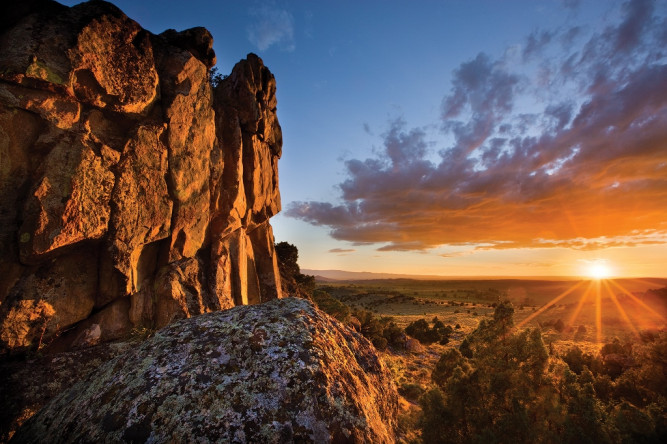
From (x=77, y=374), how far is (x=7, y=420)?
1.60m

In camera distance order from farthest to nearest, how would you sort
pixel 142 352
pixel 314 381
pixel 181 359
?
pixel 142 352 → pixel 181 359 → pixel 314 381

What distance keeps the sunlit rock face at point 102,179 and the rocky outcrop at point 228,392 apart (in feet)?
32.7

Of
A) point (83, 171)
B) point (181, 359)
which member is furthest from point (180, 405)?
point (83, 171)

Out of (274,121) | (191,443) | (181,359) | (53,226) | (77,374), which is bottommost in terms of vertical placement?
(77,374)

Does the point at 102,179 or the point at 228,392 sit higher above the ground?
the point at 102,179

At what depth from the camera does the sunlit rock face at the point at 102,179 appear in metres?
10.8

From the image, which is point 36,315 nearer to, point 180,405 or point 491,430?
point 180,405

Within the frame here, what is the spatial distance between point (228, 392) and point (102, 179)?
1283 centimetres

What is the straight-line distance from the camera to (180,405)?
350 cm

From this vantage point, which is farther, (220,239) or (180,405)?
(220,239)

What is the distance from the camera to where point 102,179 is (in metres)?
12.5

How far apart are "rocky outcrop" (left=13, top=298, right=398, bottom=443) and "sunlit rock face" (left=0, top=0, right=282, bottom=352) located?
995 cm

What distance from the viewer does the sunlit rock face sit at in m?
10.8

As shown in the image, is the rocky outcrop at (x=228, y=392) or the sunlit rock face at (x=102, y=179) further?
the sunlit rock face at (x=102, y=179)
